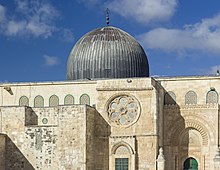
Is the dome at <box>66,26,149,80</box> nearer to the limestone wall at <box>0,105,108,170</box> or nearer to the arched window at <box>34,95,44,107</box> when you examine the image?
the arched window at <box>34,95,44,107</box>

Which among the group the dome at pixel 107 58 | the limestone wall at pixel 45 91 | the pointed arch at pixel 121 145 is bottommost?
the pointed arch at pixel 121 145

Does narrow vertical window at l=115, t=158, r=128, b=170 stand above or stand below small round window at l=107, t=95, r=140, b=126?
below

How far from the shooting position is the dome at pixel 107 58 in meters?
39.1

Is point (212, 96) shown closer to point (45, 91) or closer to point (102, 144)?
point (102, 144)

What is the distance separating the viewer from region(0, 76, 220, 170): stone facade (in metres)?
34.7

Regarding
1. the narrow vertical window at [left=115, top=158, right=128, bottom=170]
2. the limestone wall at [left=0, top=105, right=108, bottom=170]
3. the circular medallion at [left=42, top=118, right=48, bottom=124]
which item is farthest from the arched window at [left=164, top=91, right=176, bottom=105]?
the circular medallion at [left=42, top=118, right=48, bottom=124]

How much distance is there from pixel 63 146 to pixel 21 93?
6.54m

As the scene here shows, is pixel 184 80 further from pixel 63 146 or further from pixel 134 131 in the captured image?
pixel 63 146

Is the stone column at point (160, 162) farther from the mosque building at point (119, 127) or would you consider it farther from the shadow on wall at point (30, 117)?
the shadow on wall at point (30, 117)

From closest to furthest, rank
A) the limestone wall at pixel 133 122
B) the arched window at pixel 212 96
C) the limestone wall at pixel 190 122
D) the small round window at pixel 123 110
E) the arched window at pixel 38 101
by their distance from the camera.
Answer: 1. the limestone wall at pixel 133 122
2. the small round window at pixel 123 110
3. the limestone wall at pixel 190 122
4. the arched window at pixel 212 96
5. the arched window at pixel 38 101

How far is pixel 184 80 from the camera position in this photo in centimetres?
3722

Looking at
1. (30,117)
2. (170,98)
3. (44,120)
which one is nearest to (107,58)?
(170,98)

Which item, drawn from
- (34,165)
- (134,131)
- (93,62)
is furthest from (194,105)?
(34,165)

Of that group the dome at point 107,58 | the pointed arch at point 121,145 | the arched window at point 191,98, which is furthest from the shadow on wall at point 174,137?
the dome at point 107,58
